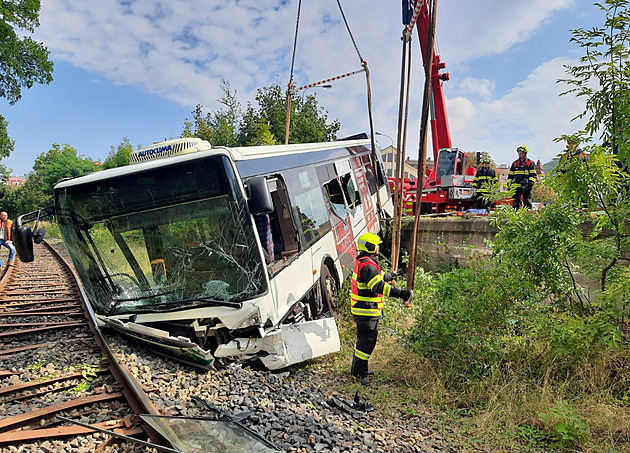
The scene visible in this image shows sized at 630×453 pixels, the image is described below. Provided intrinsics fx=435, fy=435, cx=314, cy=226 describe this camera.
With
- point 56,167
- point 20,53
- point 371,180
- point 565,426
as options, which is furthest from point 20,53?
point 56,167

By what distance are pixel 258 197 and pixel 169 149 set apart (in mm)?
1674

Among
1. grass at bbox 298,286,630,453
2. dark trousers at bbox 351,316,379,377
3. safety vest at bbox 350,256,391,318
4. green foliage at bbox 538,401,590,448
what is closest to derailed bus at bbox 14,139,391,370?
dark trousers at bbox 351,316,379,377

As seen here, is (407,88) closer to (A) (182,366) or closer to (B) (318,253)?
(B) (318,253)

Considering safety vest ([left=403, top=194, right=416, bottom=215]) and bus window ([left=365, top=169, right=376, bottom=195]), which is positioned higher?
bus window ([left=365, top=169, right=376, bottom=195])

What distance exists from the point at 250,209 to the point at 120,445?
2.53 meters

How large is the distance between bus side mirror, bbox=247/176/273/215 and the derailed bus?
0.5 inches

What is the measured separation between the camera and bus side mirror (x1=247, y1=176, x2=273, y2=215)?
Answer: 4.78 meters

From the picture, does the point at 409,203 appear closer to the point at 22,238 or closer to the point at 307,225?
the point at 307,225

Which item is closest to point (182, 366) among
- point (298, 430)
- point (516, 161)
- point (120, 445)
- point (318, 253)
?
point (120, 445)

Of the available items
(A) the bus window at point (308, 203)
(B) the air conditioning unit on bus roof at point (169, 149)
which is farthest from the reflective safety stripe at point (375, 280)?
(B) the air conditioning unit on bus roof at point (169, 149)

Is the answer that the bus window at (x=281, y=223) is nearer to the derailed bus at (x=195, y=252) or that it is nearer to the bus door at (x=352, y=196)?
the derailed bus at (x=195, y=252)

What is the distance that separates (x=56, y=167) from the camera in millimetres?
71438

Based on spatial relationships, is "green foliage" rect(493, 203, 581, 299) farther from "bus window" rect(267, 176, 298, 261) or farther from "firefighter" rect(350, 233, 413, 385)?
"bus window" rect(267, 176, 298, 261)

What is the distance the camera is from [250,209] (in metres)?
4.88
